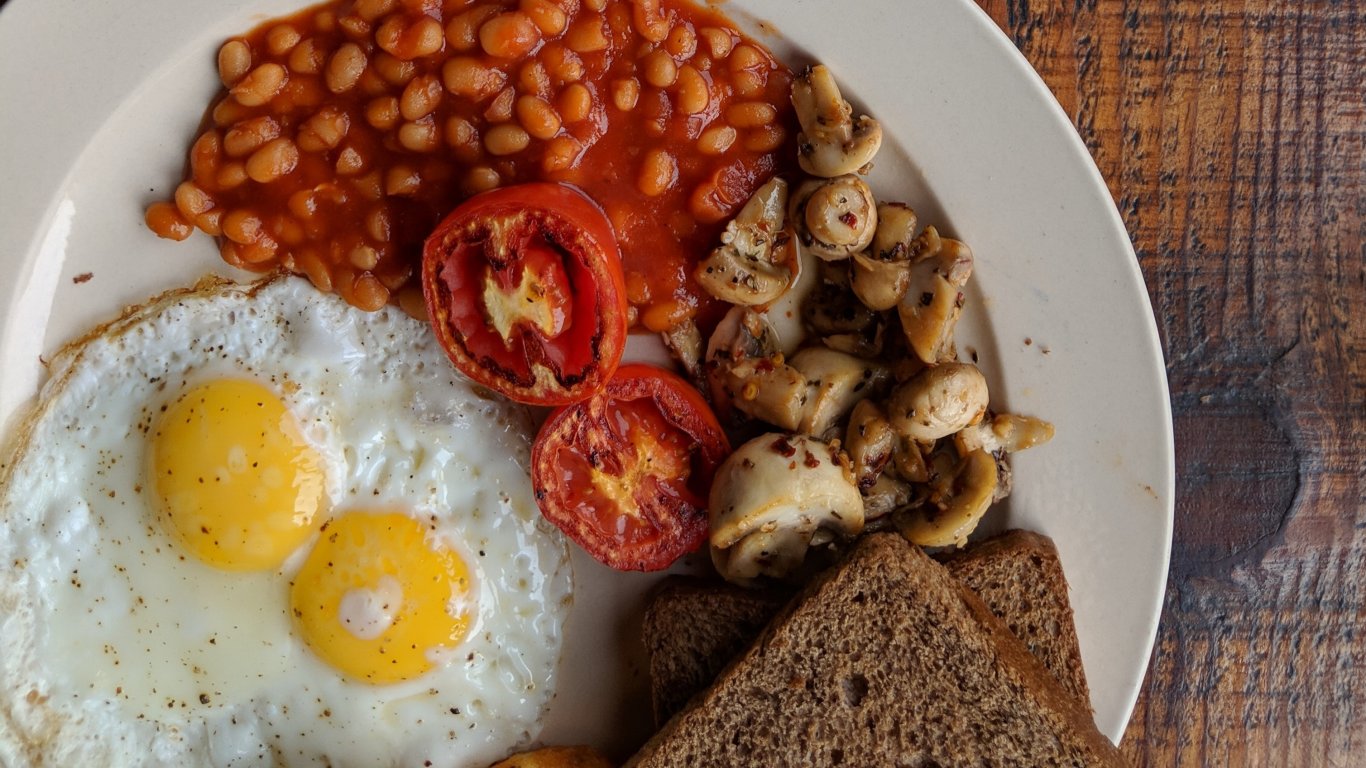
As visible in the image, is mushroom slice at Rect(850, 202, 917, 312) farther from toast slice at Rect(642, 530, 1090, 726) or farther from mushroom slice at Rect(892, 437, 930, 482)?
toast slice at Rect(642, 530, 1090, 726)

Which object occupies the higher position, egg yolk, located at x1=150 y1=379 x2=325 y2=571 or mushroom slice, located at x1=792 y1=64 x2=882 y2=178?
mushroom slice, located at x1=792 y1=64 x2=882 y2=178

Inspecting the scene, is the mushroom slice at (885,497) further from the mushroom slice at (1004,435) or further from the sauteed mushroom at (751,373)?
the sauteed mushroom at (751,373)

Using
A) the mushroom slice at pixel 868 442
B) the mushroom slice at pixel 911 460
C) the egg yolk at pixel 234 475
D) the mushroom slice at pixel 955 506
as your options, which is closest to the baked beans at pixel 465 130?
the egg yolk at pixel 234 475

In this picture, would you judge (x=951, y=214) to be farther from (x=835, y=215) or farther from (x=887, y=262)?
(x=835, y=215)

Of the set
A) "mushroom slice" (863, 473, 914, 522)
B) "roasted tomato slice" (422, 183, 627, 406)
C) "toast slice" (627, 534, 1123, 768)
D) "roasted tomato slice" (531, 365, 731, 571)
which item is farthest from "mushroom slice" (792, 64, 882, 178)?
"toast slice" (627, 534, 1123, 768)

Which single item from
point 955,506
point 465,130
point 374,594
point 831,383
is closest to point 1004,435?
point 955,506

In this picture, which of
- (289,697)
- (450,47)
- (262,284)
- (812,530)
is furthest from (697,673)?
(450,47)
